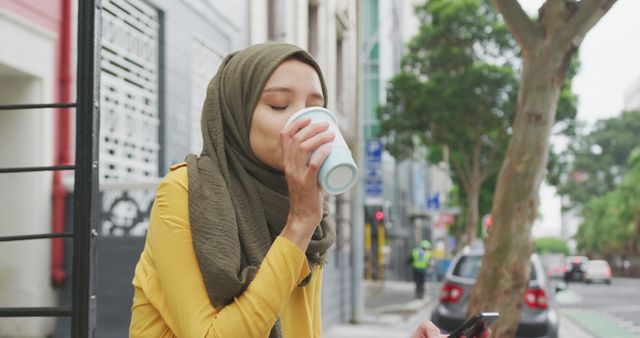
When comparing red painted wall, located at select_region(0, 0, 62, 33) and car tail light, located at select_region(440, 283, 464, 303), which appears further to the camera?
car tail light, located at select_region(440, 283, 464, 303)

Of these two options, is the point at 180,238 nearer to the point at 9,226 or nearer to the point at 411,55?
the point at 9,226

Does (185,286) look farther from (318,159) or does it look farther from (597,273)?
(597,273)

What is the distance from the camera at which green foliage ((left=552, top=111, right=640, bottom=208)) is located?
7581 centimetres

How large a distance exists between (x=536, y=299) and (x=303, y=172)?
30.7ft

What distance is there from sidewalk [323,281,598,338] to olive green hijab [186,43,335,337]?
38.2 feet

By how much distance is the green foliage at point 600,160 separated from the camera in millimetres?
75812

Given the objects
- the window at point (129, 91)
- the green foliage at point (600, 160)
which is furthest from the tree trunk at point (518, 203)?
the green foliage at point (600, 160)

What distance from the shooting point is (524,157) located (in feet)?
19.2

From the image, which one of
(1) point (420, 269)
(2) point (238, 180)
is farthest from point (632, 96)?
(2) point (238, 180)

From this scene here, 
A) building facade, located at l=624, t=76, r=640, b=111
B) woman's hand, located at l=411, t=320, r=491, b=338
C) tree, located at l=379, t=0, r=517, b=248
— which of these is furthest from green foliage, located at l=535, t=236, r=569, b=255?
woman's hand, located at l=411, t=320, r=491, b=338

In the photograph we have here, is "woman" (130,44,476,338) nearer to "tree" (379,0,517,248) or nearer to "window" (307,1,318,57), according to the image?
"window" (307,1,318,57)

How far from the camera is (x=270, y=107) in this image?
1506mm

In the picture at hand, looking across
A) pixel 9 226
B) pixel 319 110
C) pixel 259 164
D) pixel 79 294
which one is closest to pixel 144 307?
pixel 259 164

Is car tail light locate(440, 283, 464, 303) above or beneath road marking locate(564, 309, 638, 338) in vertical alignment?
above
